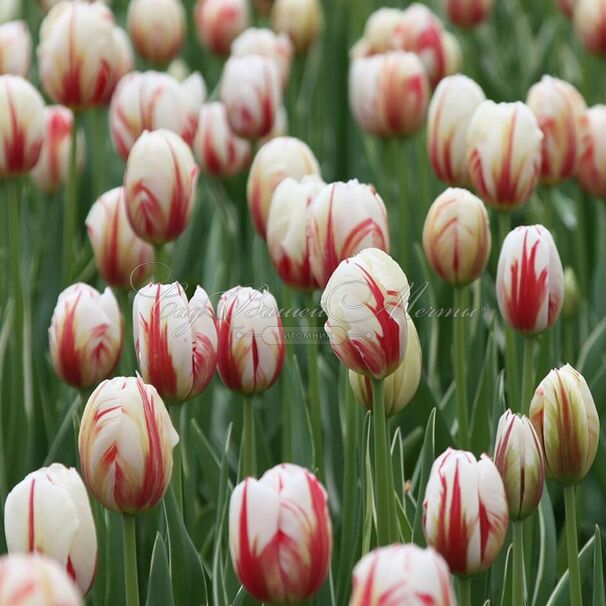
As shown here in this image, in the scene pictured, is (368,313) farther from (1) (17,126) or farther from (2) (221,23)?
(2) (221,23)

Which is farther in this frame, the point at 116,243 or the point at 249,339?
the point at 116,243

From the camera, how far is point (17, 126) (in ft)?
5.04

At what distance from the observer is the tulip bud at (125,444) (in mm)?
917

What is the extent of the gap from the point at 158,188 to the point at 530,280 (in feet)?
1.47

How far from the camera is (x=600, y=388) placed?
5.04ft

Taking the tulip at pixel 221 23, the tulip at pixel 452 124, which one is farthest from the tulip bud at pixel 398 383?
the tulip at pixel 221 23

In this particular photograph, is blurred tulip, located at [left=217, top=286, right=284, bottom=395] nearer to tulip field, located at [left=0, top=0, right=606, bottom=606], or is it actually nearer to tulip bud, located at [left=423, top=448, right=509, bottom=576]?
tulip field, located at [left=0, top=0, right=606, bottom=606]

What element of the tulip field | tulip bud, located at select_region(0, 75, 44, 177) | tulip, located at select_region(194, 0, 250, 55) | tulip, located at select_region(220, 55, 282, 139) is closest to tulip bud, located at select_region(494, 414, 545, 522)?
the tulip field

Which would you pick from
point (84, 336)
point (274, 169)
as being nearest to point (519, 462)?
point (84, 336)

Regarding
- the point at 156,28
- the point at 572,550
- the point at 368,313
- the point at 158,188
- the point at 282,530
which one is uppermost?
the point at 156,28

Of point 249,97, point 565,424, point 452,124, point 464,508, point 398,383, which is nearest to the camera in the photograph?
point 464,508

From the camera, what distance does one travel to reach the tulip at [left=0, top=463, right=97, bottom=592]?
839 millimetres

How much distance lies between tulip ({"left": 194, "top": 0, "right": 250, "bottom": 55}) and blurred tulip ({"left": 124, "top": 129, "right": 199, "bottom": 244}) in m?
1.13

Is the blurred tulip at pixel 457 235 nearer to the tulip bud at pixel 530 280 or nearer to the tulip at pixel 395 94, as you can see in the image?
the tulip bud at pixel 530 280
